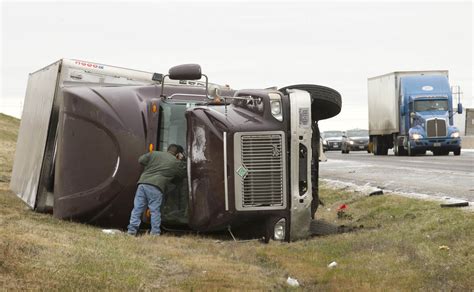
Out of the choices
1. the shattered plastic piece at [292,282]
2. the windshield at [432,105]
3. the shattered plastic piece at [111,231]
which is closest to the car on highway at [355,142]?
the windshield at [432,105]

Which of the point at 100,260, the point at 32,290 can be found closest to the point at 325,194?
the point at 100,260

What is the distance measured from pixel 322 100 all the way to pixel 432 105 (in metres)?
23.8

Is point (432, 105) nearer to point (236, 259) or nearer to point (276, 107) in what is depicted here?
point (276, 107)

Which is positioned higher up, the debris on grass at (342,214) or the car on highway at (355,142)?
the car on highway at (355,142)

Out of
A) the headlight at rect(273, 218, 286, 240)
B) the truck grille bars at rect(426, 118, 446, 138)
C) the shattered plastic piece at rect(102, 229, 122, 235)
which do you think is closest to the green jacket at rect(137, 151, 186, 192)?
the shattered plastic piece at rect(102, 229, 122, 235)

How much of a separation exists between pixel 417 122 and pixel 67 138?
2514 centimetres

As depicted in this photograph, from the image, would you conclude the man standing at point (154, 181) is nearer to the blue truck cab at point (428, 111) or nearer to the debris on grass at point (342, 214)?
the debris on grass at point (342, 214)

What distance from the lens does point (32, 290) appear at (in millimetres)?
5012

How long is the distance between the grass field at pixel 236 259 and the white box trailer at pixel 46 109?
3.21 feet

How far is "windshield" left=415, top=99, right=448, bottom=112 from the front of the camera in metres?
32.1

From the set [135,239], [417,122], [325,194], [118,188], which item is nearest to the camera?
[135,239]

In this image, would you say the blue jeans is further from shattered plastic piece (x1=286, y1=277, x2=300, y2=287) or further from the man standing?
shattered plastic piece (x1=286, y1=277, x2=300, y2=287)

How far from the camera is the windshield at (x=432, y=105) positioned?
32.1m

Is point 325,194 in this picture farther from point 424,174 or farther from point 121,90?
point 121,90
